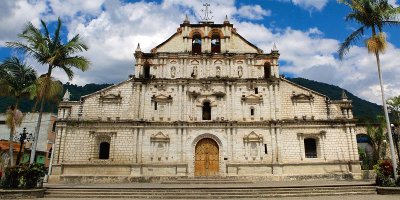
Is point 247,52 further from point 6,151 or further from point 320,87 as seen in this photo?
point 320,87

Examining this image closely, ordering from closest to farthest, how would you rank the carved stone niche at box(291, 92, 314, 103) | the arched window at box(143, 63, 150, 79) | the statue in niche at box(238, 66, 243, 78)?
1. the carved stone niche at box(291, 92, 314, 103)
2. the statue in niche at box(238, 66, 243, 78)
3. the arched window at box(143, 63, 150, 79)

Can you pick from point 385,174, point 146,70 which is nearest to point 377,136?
point 385,174

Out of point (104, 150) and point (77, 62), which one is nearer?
point (77, 62)

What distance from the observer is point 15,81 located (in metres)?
22.1

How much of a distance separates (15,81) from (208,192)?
15.8 meters

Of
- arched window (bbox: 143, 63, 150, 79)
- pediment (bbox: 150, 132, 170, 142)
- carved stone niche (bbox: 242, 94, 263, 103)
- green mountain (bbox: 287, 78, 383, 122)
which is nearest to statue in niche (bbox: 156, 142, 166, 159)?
pediment (bbox: 150, 132, 170, 142)

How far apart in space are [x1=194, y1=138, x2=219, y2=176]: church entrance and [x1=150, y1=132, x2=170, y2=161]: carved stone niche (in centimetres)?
260

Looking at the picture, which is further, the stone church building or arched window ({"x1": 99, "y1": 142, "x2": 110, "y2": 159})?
arched window ({"x1": 99, "y1": 142, "x2": 110, "y2": 159})

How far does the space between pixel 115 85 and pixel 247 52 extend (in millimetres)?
12305

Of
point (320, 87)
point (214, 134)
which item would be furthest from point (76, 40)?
point (320, 87)

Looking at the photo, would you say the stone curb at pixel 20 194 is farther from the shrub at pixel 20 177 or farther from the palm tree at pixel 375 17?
the palm tree at pixel 375 17

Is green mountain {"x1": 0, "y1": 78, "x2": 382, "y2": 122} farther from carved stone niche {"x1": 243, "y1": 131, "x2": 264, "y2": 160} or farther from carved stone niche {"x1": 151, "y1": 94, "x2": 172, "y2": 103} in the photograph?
carved stone niche {"x1": 243, "y1": 131, "x2": 264, "y2": 160}

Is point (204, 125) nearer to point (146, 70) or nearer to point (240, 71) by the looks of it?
point (240, 71)

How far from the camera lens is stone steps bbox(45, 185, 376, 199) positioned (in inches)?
671
